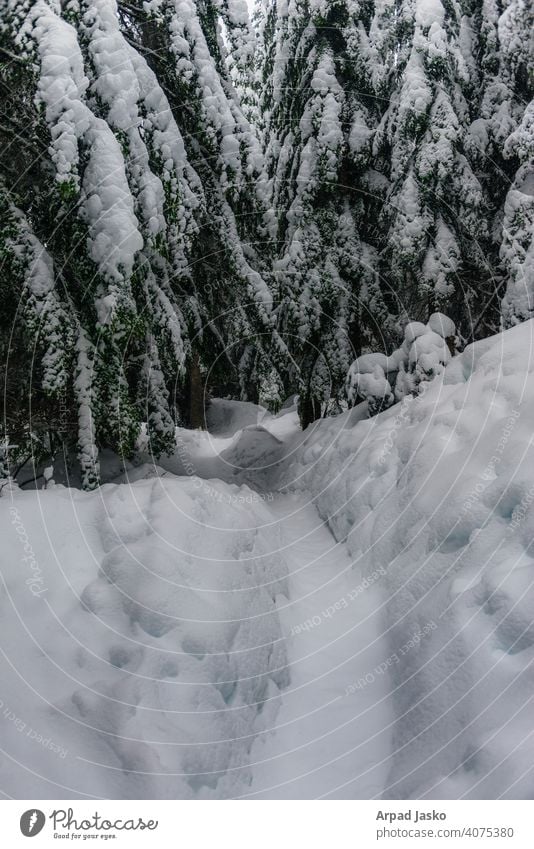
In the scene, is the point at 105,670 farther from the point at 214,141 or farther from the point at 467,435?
the point at 214,141

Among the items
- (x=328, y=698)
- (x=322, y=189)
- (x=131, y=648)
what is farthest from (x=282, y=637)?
(x=322, y=189)

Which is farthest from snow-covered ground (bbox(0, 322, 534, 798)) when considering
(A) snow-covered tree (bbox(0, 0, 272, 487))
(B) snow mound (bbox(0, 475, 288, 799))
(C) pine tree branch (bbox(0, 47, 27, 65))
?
(C) pine tree branch (bbox(0, 47, 27, 65))

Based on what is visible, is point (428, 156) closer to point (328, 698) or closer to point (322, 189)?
point (322, 189)

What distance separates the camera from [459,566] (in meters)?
3.28

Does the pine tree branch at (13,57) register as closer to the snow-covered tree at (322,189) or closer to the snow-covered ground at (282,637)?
the snow-covered ground at (282,637)

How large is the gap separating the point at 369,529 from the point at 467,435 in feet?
3.90

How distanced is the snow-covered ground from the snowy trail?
12mm

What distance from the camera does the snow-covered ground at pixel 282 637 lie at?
8.31ft

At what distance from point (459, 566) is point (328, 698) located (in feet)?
3.69

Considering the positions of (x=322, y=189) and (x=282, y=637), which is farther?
(x=322, y=189)

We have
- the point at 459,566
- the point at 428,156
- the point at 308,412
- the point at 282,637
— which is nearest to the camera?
the point at 459,566

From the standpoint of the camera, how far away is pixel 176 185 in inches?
219

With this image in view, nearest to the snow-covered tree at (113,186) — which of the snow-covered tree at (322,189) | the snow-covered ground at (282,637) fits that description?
the snow-covered ground at (282,637)
